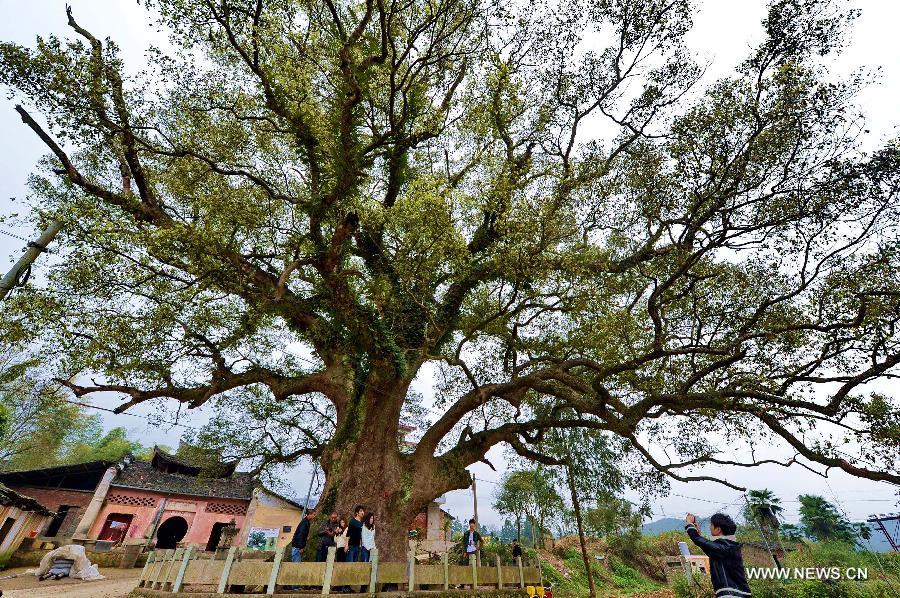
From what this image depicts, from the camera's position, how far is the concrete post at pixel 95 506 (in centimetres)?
1910

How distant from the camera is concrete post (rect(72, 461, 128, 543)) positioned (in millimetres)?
19098

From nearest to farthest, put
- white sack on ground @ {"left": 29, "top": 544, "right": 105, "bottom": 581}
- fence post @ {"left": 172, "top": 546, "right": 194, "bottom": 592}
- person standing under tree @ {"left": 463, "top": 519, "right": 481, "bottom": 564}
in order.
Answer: fence post @ {"left": 172, "top": 546, "right": 194, "bottom": 592}
person standing under tree @ {"left": 463, "top": 519, "right": 481, "bottom": 564}
white sack on ground @ {"left": 29, "top": 544, "right": 105, "bottom": 581}

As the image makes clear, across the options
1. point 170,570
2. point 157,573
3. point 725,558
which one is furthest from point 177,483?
point 725,558

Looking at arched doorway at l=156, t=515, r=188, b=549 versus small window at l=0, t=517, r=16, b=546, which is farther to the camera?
arched doorway at l=156, t=515, r=188, b=549

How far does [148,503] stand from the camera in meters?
21.6

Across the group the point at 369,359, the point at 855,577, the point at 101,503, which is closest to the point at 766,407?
the point at 855,577

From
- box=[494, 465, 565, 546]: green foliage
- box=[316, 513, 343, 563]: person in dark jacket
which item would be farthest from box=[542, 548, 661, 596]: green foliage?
box=[316, 513, 343, 563]: person in dark jacket

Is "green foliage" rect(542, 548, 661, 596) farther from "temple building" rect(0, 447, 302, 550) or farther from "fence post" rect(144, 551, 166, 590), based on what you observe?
"fence post" rect(144, 551, 166, 590)

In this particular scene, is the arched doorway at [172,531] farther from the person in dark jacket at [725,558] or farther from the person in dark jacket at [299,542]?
the person in dark jacket at [725,558]

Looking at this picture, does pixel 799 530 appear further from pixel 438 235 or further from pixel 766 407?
pixel 438 235

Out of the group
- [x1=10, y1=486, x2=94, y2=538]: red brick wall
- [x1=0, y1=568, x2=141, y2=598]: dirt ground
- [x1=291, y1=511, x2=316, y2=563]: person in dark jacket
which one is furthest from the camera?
[x1=10, y1=486, x2=94, y2=538]: red brick wall

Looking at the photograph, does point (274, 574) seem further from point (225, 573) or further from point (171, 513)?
point (171, 513)
